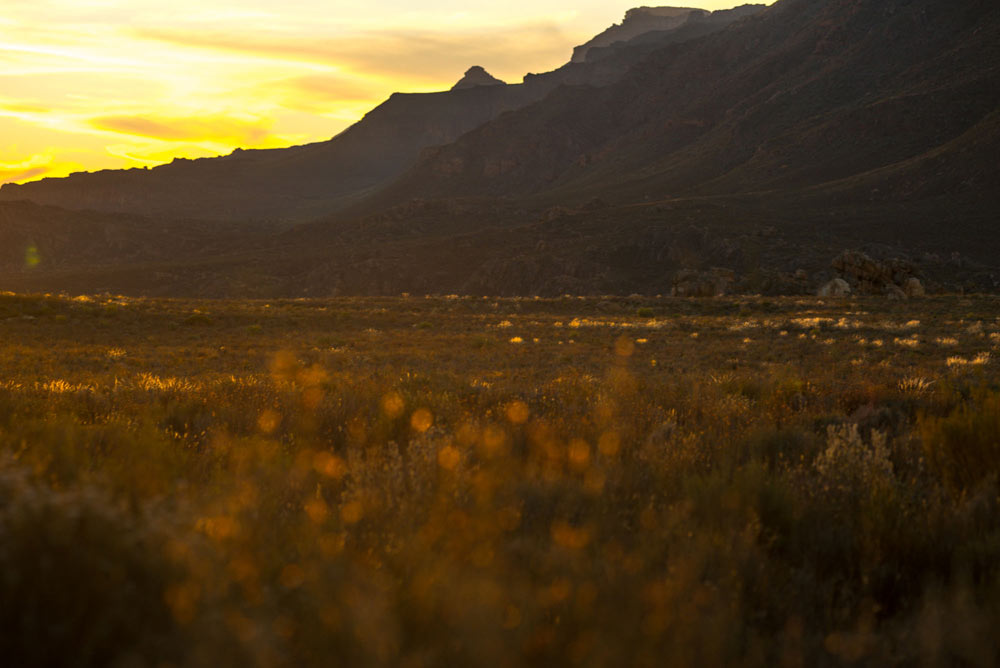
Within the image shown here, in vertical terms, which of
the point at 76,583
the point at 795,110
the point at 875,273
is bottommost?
the point at 76,583

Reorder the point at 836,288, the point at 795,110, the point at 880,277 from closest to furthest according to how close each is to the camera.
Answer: the point at 836,288 < the point at 880,277 < the point at 795,110

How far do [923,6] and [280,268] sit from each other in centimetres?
14150

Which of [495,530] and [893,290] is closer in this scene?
[495,530]

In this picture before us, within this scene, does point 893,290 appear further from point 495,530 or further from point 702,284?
point 495,530

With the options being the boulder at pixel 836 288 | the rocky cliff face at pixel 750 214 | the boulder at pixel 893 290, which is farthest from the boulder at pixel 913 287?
the boulder at pixel 836 288

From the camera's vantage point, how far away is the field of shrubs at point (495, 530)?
7.47 ft

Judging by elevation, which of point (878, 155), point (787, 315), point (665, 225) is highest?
point (878, 155)

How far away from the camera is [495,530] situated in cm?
336

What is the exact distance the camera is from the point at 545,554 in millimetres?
2994

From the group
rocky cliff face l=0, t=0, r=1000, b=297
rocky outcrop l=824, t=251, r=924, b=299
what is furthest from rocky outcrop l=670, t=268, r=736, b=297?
rocky outcrop l=824, t=251, r=924, b=299

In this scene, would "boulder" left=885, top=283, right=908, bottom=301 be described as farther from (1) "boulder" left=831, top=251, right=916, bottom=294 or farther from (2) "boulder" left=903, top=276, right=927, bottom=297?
(2) "boulder" left=903, top=276, right=927, bottom=297

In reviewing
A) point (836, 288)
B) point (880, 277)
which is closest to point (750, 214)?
point (880, 277)

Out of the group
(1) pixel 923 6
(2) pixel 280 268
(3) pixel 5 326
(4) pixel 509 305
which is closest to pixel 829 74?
(1) pixel 923 6

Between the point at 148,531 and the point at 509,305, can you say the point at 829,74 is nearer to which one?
the point at 509,305
